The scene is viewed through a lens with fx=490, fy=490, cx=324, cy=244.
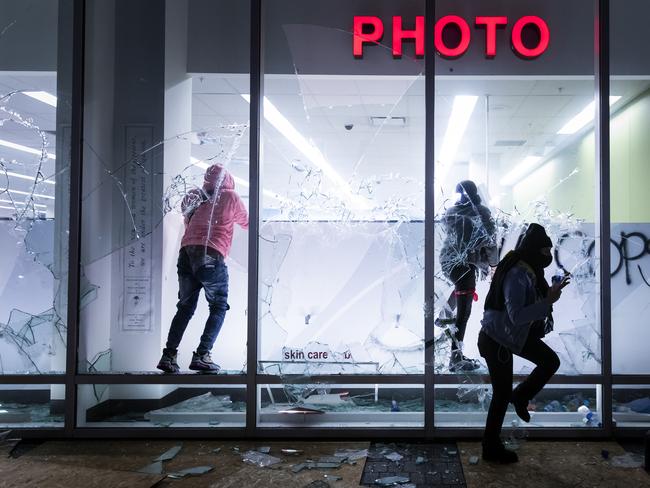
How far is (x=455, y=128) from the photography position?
4234 mm

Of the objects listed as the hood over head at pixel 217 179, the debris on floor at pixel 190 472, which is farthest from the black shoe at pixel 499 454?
the hood over head at pixel 217 179

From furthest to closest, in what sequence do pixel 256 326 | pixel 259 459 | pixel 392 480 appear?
pixel 256 326
pixel 259 459
pixel 392 480

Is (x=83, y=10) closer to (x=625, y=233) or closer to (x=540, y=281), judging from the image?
(x=540, y=281)

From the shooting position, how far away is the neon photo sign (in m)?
4.29

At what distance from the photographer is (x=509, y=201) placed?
13.7ft

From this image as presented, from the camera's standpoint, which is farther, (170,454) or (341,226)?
(341,226)

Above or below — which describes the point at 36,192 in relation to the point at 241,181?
below

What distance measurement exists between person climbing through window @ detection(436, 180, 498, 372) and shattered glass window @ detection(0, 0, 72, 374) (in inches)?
130

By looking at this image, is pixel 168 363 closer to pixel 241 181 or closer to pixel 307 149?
pixel 241 181

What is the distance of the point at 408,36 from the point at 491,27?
29.5 inches

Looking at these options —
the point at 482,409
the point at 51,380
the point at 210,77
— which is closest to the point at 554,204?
the point at 482,409

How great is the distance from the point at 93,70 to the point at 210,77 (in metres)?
0.99

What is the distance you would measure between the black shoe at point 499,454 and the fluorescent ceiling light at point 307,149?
207cm

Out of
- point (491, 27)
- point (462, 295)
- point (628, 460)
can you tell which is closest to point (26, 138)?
point (462, 295)
